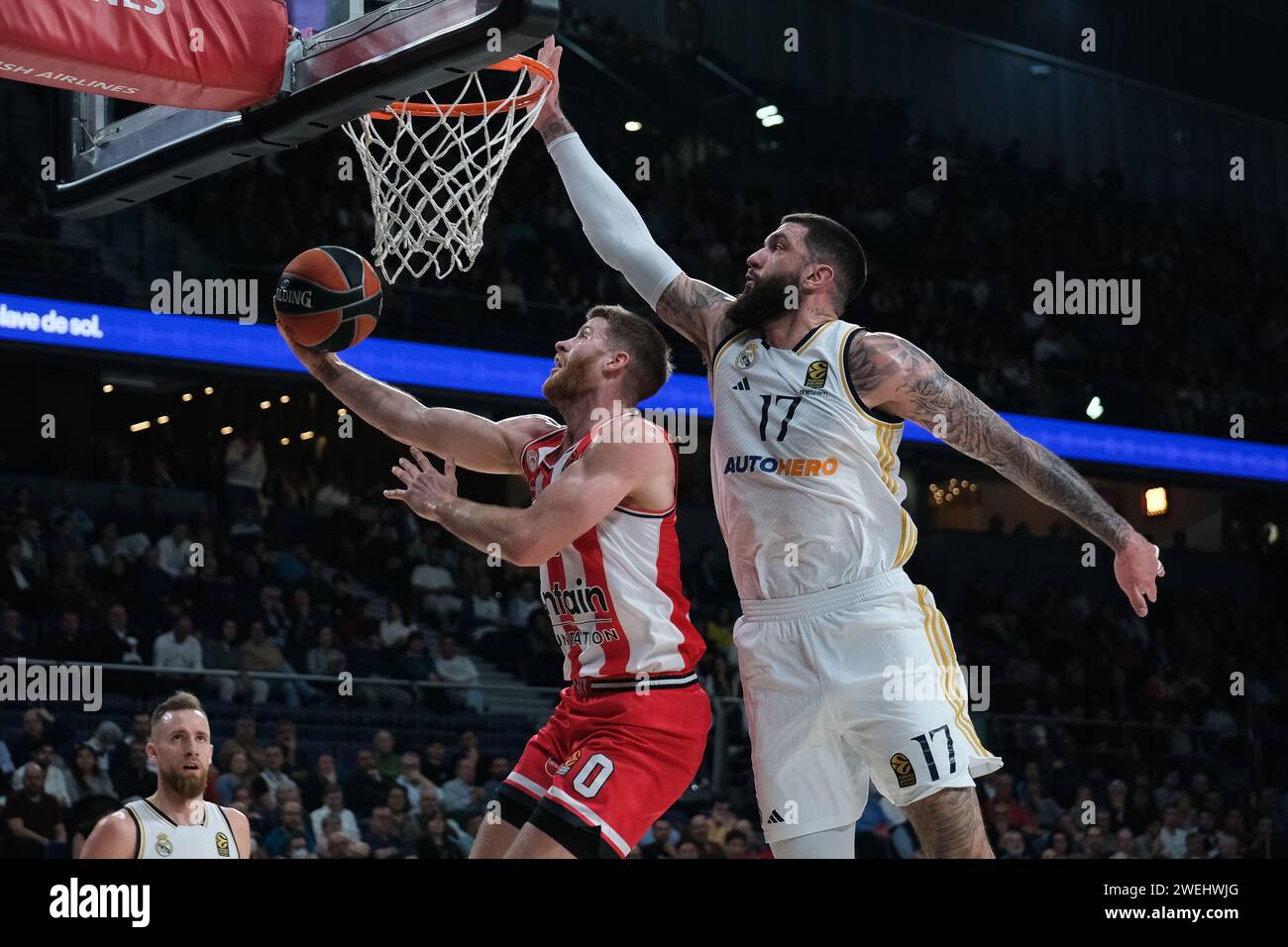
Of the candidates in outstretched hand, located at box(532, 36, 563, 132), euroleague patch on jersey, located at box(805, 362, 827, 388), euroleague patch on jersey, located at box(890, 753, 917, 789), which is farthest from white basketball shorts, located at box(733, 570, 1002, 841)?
outstretched hand, located at box(532, 36, 563, 132)

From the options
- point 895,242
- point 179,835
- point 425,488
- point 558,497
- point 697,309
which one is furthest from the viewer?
point 895,242

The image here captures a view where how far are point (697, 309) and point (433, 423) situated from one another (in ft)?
2.77

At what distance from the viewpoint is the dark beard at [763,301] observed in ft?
14.1

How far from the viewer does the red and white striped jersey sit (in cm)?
411

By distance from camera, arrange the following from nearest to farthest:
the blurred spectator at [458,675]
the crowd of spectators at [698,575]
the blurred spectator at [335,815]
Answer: the blurred spectator at [335,815], the crowd of spectators at [698,575], the blurred spectator at [458,675]

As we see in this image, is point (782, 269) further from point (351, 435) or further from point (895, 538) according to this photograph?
point (351, 435)

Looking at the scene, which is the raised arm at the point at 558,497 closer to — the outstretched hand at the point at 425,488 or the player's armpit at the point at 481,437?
the outstretched hand at the point at 425,488

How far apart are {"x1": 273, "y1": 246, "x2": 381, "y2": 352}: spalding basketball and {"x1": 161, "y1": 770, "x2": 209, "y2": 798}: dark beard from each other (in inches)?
57.8

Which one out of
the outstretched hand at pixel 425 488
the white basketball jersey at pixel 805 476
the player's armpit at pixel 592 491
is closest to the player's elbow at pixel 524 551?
the player's armpit at pixel 592 491

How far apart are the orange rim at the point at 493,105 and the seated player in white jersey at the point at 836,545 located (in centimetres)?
105

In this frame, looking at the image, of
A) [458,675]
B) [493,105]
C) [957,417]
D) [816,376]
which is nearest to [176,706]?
[493,105]

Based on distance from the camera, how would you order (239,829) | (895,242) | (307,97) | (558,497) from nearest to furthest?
(558,497), (307,97), (239,829), (895,242)

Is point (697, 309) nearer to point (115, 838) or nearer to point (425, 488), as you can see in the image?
point (425, 488)

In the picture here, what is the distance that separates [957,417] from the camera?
412 centimetres
